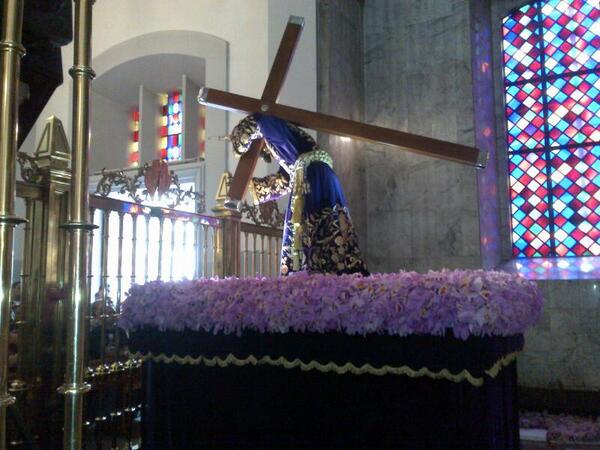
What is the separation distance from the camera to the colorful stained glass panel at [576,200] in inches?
222

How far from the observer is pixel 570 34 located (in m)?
6.03

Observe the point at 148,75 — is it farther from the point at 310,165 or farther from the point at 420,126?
the point at 310,165

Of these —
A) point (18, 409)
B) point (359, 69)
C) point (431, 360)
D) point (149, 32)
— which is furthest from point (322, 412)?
point (149, 32)

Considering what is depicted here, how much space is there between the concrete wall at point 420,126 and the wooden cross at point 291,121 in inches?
106

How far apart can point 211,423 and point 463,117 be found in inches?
185

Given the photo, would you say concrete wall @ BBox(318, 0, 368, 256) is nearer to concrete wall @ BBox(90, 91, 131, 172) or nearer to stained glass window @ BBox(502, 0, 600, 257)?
stained glass window @ BBox(502, 0, 600, 257)

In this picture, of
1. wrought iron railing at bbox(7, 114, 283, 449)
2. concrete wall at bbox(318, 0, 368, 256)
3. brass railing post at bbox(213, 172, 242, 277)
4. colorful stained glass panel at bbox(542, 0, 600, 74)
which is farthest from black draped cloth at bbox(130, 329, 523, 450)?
colorful stained glass panel at bbox(542, 0, 600, 74)

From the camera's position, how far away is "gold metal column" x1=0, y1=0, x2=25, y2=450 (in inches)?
43.7

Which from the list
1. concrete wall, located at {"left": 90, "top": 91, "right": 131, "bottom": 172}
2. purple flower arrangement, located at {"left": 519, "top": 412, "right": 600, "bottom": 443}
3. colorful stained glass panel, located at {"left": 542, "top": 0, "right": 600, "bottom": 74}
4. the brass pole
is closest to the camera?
the brass pole

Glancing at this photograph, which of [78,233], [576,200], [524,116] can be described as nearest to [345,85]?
[524,116]

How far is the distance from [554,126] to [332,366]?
520 centimetres

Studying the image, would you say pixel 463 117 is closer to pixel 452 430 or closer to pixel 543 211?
pixel 543 211

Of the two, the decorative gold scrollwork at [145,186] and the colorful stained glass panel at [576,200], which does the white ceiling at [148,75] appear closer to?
the decorative gold scrollwork at [145,186]

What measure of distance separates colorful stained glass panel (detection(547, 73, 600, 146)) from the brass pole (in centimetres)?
566
